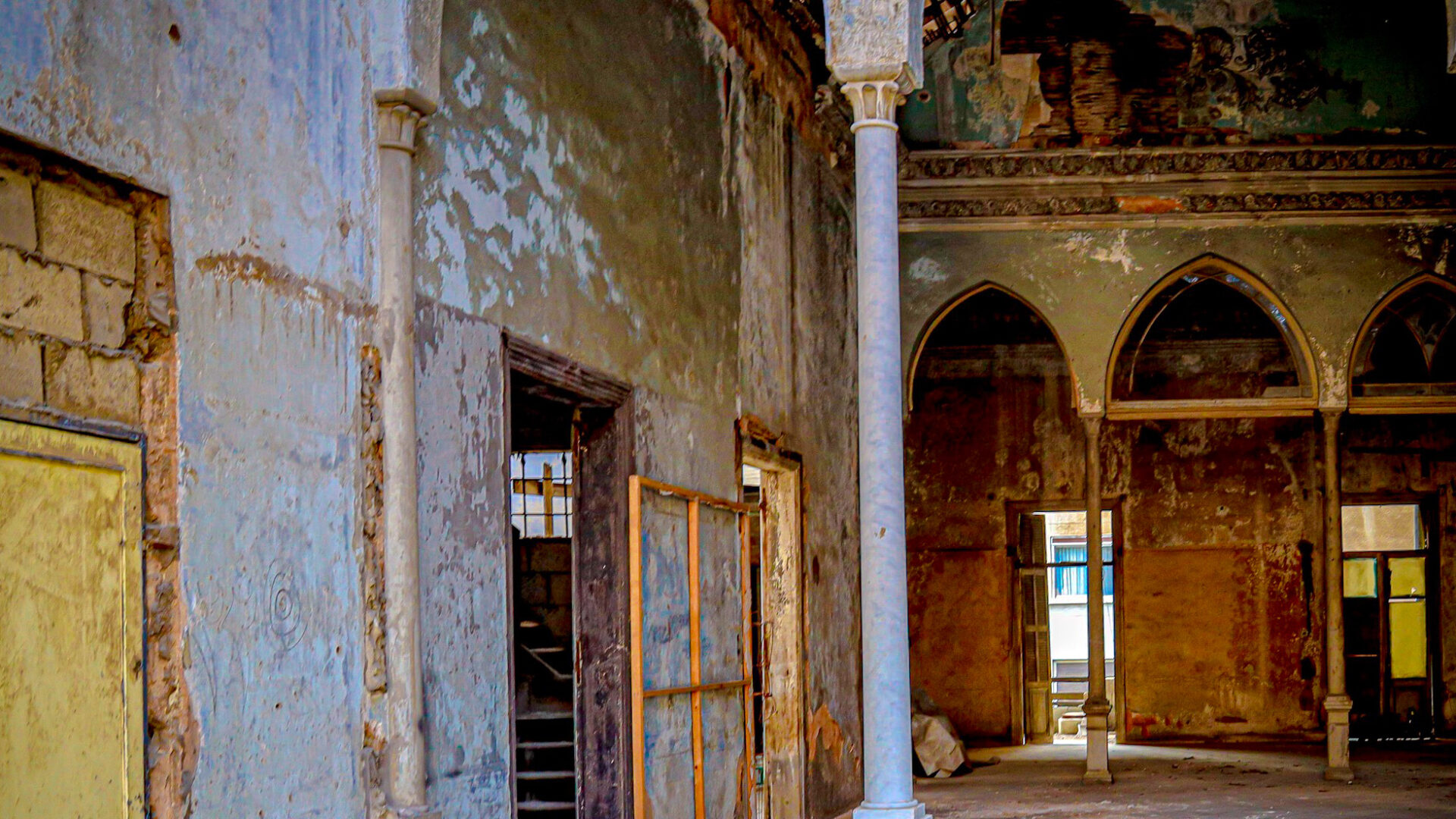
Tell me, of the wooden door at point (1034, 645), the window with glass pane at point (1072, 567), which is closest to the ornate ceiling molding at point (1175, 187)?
the wooden door at point (1034, 645)

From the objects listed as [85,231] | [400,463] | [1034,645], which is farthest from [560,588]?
[1034,645]

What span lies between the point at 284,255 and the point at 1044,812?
26.6ft

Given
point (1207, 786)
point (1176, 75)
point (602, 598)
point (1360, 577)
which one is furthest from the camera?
point (1360, 577)

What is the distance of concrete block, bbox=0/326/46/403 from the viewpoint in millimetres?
3746

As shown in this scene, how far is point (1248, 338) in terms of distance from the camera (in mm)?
17234

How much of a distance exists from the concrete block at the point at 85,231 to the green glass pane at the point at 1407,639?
1626 centimetres

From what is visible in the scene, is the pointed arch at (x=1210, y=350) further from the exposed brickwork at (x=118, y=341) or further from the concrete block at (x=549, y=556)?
the exposed brickwork at (x=118, y=341)

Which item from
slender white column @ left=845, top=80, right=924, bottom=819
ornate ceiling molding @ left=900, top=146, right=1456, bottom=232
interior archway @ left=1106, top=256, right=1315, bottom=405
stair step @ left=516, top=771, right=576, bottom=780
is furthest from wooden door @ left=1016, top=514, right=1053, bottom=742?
slender white column @ left=845, top=80, right=924, bottom=819

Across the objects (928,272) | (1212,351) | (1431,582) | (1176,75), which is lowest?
(1431,582)

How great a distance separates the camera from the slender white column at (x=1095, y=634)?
12977mm

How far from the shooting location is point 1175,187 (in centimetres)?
1371

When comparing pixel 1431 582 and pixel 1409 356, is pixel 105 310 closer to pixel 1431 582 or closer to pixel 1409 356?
pixel 1409 356

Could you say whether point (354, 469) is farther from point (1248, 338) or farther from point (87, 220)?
point (1248, 338)

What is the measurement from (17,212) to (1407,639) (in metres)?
16.8
